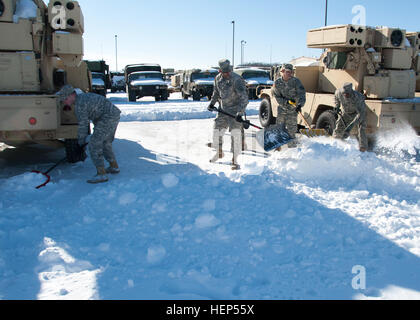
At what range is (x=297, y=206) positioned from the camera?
4438mm

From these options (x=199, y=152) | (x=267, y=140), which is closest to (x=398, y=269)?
(x=267, y=140)

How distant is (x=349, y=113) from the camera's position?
6.84m

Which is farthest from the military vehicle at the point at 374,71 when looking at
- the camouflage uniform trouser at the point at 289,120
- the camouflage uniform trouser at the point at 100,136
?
the camouflage uniform trouser at the point at 100,136

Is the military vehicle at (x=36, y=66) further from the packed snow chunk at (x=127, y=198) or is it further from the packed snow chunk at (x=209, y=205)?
the packed snow chunk at (x=209, y=205)

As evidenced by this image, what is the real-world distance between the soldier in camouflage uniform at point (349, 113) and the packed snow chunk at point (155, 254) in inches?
167

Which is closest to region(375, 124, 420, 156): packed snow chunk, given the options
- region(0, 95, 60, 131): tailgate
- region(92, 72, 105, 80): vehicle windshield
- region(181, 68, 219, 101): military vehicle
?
region(0, 95, 60, 131): tailgate

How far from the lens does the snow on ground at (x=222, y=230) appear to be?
3.06 meters

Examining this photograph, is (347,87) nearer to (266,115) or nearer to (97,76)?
(266,115)

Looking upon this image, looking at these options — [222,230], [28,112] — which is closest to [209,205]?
[222,230]

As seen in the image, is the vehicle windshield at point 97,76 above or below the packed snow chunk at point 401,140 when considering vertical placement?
above

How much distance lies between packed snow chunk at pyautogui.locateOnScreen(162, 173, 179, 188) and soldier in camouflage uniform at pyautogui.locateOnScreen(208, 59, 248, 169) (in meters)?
1.23

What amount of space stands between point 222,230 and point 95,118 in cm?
268
